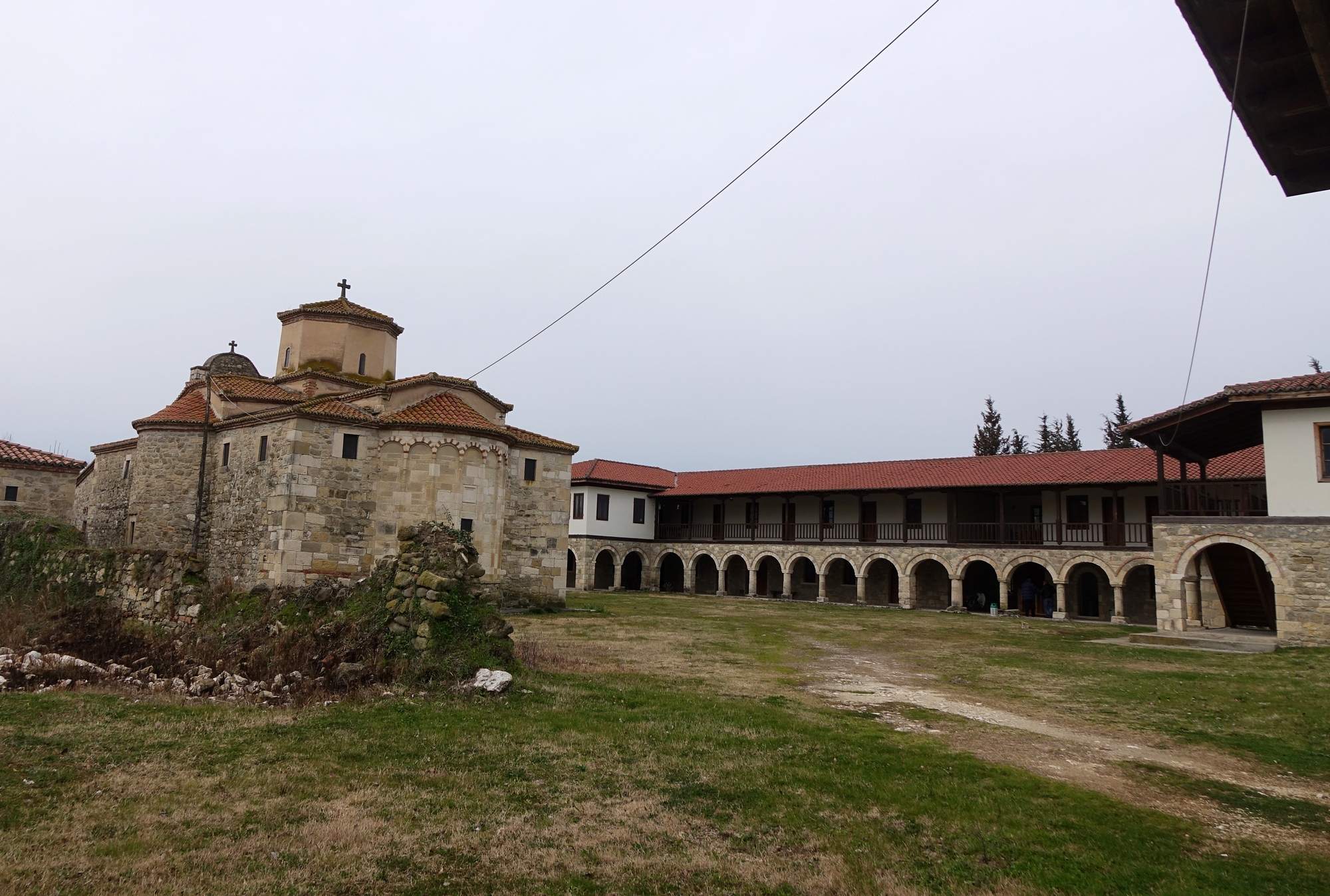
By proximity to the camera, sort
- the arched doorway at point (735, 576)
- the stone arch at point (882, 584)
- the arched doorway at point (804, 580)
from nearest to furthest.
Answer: the stone arch at point (882, 584), the arched doorway at point (804, 580), the arched doorway at point (735, 576)

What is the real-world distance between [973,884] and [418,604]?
25.5 ft

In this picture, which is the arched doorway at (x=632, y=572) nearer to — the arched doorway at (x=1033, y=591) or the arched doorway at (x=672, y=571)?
the arched doorway at (x=672, y=571)

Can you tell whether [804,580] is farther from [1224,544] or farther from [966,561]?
[1224,544]

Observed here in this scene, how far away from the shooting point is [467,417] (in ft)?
59.8

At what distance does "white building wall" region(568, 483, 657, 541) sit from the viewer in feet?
118

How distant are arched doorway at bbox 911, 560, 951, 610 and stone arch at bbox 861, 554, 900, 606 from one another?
3.05 feet

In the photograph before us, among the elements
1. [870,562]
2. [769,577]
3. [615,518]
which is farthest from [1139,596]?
[615,518]

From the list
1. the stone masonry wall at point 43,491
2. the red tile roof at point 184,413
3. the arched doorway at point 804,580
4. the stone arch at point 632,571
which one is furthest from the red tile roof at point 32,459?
the arched doorway at point 804,580

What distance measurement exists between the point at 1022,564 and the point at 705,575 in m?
15.0

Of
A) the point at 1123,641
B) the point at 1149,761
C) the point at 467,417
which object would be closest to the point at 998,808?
the point at 1149,761

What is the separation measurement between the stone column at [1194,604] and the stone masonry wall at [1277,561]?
3.27ft

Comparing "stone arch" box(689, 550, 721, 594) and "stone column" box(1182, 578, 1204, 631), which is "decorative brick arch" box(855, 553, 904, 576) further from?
"stone column" box(1182, 578, 1204, 631)

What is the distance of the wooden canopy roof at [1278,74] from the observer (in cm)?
275

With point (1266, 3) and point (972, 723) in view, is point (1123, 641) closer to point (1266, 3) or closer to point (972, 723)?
point (972, 723)
